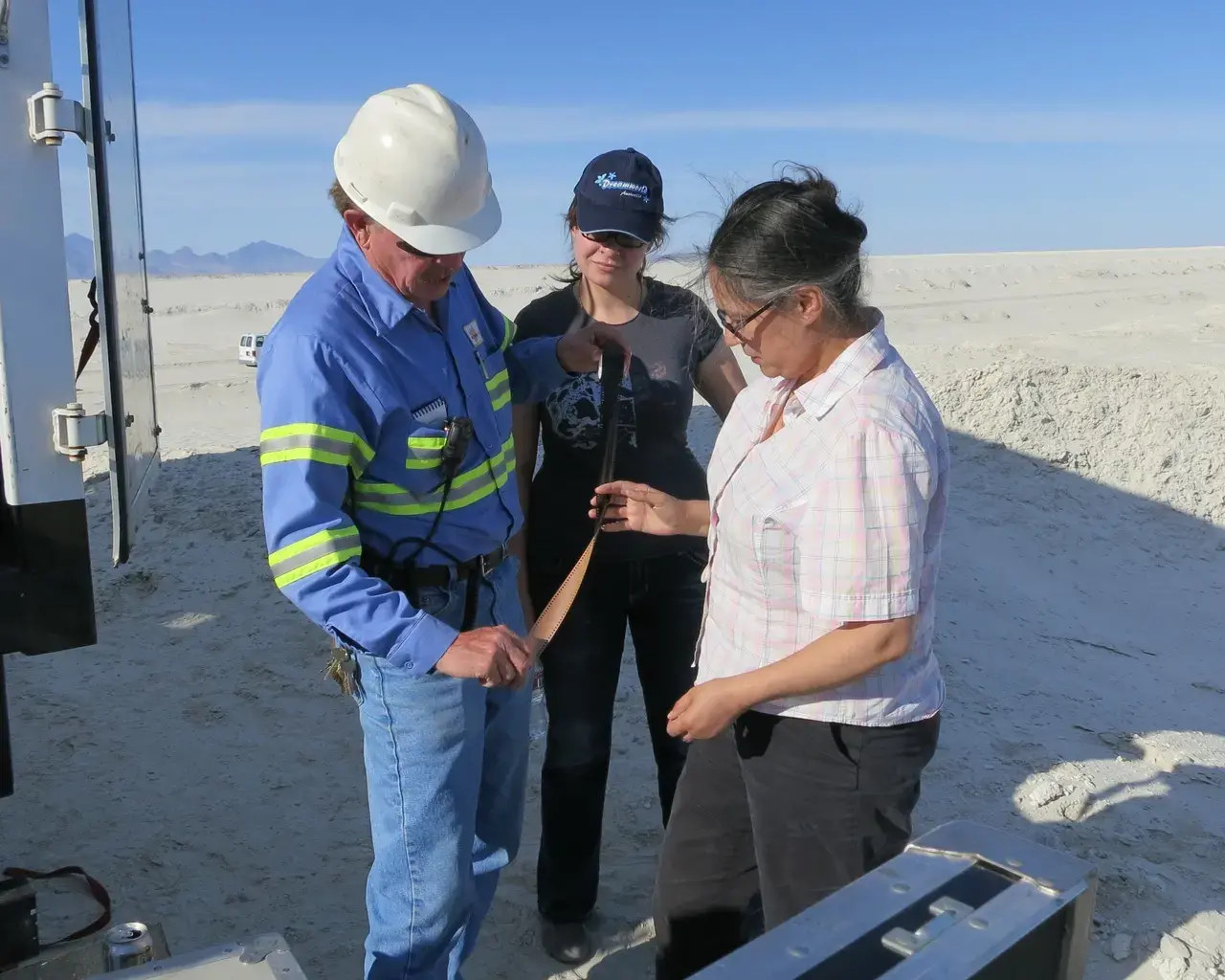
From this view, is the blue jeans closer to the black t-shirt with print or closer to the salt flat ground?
the black t-shirt with print

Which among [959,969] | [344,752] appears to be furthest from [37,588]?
[344,752]

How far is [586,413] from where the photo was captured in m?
3.03

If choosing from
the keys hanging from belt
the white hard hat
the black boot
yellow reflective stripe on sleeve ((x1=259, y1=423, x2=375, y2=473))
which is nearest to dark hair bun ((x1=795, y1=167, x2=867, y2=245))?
the white hard hat

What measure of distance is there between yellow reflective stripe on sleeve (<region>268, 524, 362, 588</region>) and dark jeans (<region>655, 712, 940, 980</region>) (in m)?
0.92

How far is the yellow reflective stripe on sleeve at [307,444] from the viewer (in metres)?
2.07

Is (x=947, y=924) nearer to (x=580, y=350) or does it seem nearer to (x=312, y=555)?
(x=312, y=555)

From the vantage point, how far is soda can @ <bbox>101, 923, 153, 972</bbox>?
2156 millimetres

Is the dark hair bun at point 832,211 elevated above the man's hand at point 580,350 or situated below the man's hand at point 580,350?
above

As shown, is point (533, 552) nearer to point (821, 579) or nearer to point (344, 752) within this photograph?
point (821, 579)

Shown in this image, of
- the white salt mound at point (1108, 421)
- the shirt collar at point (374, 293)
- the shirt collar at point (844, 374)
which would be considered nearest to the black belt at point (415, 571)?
the shirt collar at point (374, 293)

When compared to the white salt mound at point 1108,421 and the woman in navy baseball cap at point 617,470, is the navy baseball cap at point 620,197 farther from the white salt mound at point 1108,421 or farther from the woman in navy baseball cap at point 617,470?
the white salt mound at point 1108,421

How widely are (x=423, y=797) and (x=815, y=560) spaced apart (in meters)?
1.06

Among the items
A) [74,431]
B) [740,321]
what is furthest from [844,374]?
[74,431]

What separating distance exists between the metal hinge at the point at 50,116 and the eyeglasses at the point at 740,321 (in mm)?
1359
